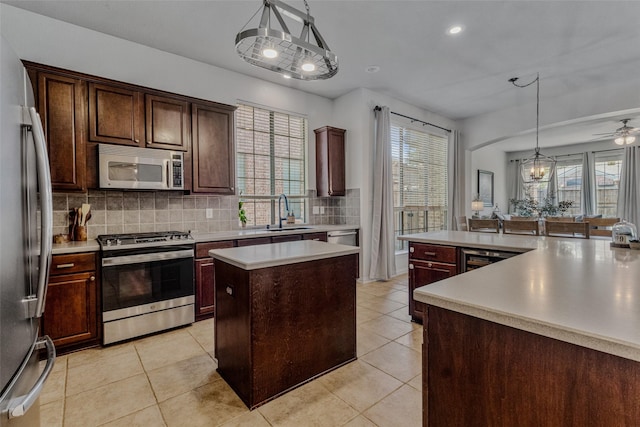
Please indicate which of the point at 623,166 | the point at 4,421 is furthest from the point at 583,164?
the point at 4,421

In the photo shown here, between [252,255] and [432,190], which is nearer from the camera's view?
[252,255]

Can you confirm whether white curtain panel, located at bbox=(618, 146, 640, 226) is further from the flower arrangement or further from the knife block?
the knife block

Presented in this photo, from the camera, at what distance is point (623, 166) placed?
25.0 feet

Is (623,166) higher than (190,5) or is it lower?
lower

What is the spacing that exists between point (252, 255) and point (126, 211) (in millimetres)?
2051

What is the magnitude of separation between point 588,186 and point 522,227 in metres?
7.27

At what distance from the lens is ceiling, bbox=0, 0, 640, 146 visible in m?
2.71

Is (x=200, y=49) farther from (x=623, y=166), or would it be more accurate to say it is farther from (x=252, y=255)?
(x=623, y=166)

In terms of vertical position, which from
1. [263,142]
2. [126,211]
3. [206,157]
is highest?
[263,142]

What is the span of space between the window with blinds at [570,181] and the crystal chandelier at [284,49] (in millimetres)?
9958

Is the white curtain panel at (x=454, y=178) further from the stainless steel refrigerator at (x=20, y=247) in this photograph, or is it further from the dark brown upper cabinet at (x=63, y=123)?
the stainless steel refrigerator at (x=20, y=247)

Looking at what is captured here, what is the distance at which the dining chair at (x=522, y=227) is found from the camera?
3422 mm

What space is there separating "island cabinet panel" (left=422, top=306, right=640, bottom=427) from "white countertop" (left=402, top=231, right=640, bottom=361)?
0.06m

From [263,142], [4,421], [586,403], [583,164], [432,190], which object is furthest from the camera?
[583,164]
